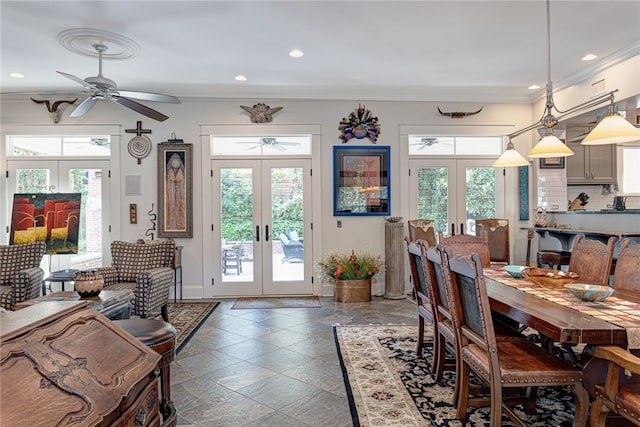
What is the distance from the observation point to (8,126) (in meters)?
5.48

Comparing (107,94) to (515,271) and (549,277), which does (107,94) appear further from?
(549,277)

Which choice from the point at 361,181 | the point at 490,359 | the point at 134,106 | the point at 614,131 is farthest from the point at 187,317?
the point at 614,131

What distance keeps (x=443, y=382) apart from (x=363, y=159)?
3.60 m

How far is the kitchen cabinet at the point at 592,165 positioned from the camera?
623cm

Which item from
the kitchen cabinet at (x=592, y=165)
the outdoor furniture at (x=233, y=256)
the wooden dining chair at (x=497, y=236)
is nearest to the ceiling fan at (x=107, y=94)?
the outdoor furniture at (x=233, y=256)

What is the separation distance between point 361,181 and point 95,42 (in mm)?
3631

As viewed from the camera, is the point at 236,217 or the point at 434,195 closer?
the point at 236,217

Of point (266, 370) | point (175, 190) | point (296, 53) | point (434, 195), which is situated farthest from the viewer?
point (434, 195)

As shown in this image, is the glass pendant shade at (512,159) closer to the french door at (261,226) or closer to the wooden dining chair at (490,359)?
the wooden dining chair at (490,359)

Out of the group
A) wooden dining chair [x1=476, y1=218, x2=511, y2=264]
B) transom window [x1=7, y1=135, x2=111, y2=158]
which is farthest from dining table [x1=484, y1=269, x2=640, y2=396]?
transom window [x1=7, y1=135, x2=111, y2=158]

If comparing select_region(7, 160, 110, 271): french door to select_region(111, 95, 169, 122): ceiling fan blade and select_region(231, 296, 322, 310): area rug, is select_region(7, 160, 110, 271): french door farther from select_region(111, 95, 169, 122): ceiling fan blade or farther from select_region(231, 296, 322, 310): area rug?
select_region(231, 296, 322, 310): area rug

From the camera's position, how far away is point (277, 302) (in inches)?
211

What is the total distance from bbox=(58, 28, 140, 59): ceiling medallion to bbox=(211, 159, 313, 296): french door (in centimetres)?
195

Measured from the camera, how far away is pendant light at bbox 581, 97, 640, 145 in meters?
2.40
